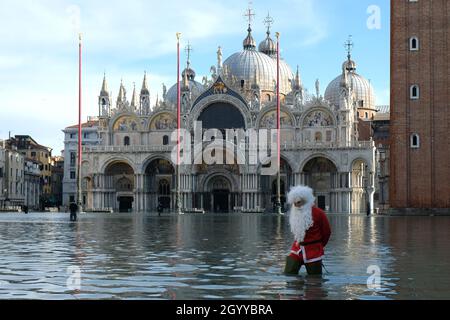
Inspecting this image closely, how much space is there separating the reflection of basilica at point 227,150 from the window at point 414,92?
22609mm

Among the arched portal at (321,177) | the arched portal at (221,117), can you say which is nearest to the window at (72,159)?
the arched portal at (221,117)

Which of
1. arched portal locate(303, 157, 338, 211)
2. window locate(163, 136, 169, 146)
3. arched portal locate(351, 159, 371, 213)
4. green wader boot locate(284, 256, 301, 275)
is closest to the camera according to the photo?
green wader boot locate(284, 256, 301, 275)

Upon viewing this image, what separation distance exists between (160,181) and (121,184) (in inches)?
178

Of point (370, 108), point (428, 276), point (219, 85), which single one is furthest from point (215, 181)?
point (428, 276)

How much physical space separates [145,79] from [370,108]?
32942 millimetres

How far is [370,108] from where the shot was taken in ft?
349

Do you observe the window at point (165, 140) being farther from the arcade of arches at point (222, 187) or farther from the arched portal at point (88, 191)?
the arched portal at point (88, 191)

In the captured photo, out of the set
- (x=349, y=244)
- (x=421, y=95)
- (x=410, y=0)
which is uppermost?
(x=410, y=0)

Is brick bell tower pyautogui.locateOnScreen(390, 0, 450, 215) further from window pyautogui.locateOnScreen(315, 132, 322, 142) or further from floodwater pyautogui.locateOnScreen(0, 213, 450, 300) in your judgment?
floodwater pyautogui.locateOnScreen(0, 213, 450, 300)

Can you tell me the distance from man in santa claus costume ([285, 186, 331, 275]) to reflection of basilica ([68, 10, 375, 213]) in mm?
64250

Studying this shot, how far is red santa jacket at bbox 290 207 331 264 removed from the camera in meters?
11.6

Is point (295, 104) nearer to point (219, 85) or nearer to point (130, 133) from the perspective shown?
point (219, 85)

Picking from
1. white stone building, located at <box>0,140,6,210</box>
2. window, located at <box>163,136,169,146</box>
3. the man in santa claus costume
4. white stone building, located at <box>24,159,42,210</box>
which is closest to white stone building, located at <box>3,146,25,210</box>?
white stone building, located at <box>0,140,6,210</box>

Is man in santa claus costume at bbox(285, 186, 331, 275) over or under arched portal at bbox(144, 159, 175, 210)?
under
